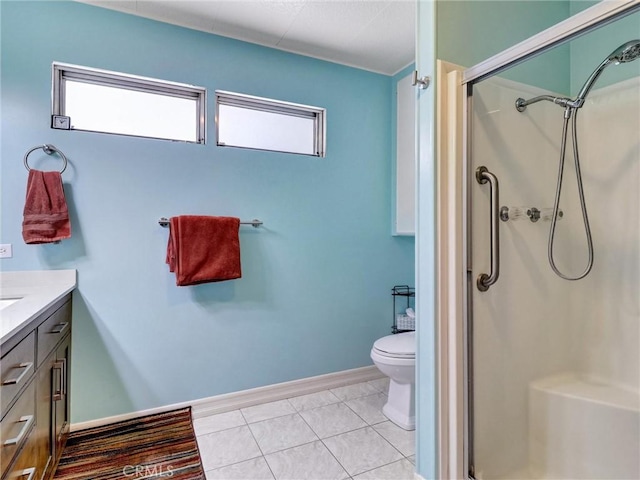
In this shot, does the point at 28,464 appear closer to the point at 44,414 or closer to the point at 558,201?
the point at 44,414

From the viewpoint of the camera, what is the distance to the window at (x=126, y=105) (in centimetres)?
193

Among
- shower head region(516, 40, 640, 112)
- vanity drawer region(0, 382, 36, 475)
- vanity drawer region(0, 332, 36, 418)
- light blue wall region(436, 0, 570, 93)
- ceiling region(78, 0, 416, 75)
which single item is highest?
ceiling region(78, 0, 416, 75)

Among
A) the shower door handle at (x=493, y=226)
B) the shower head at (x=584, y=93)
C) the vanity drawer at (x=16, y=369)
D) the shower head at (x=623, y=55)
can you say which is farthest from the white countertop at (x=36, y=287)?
the shower head at (x=623, y=55)

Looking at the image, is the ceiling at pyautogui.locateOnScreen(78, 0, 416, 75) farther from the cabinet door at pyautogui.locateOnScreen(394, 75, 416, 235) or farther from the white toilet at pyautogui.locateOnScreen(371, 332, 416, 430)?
the white toilet at pyautogui.locateOnScreen(371, 332, 416, 430)

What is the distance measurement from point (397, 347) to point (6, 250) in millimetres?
2163

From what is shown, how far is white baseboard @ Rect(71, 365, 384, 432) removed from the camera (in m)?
2.05

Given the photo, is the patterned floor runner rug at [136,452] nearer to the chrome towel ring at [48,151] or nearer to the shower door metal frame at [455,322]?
the shower door metal frame at [455,322]

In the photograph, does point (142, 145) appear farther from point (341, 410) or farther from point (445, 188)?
point (341, 410)

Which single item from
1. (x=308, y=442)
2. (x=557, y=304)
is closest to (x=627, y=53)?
(x=557, y=304)

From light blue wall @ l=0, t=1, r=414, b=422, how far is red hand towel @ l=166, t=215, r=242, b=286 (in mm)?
103

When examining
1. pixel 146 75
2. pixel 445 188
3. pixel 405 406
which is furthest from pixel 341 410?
pixel 146 75

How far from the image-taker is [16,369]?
3.55ft

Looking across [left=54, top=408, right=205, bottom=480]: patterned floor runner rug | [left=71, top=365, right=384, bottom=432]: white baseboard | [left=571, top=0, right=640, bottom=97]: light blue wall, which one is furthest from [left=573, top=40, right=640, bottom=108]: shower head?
[left=54, top=408, right=205, bottom=480]: patterned floor runner rug

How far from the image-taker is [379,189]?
2707mm
